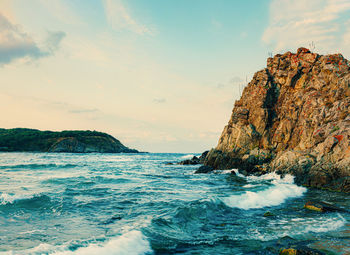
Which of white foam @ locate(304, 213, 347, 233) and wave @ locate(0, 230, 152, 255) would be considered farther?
white foam @ locate(304, 213, 347, 233)

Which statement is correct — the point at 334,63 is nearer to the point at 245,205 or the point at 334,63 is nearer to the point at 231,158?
the point at 231,158

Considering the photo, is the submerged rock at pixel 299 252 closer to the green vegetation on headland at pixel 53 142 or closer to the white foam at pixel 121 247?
the white foam at pixel 121 247

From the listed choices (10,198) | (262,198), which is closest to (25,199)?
(10,198)

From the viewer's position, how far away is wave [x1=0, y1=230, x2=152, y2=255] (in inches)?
303

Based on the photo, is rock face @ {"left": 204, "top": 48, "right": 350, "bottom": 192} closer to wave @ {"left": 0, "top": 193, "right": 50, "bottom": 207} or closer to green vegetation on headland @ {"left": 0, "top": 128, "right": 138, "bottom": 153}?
wave @ {"left": 0, "top": 193, "right": 50, "bottom": 207}

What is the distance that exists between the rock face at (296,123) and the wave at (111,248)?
66.0ft

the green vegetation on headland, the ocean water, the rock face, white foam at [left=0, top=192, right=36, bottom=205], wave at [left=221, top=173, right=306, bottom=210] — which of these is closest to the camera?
the ocean water

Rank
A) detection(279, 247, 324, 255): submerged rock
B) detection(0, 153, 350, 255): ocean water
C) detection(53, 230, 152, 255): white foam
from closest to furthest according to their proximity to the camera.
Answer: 1. detection(279, 247, 324, 255): submerged rock
2. detection(53, 230, 152, 255): white foam
3. detection(0, 153, 350, 255): ocean water

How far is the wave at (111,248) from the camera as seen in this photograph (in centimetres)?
770

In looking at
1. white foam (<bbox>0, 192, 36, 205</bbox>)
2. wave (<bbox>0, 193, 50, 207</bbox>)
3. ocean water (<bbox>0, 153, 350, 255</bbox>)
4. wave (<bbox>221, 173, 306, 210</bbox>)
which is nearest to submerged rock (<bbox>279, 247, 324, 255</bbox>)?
ocean water (<bbox>0, 153, 350, 255</bbox>)

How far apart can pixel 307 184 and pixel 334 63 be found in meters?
22.2

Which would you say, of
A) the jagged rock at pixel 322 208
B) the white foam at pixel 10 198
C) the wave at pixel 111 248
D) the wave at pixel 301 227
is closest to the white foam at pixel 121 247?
the wave at pixel 111 248

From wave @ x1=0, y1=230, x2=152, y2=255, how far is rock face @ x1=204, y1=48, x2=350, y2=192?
2011 cm

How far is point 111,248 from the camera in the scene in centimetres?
818
